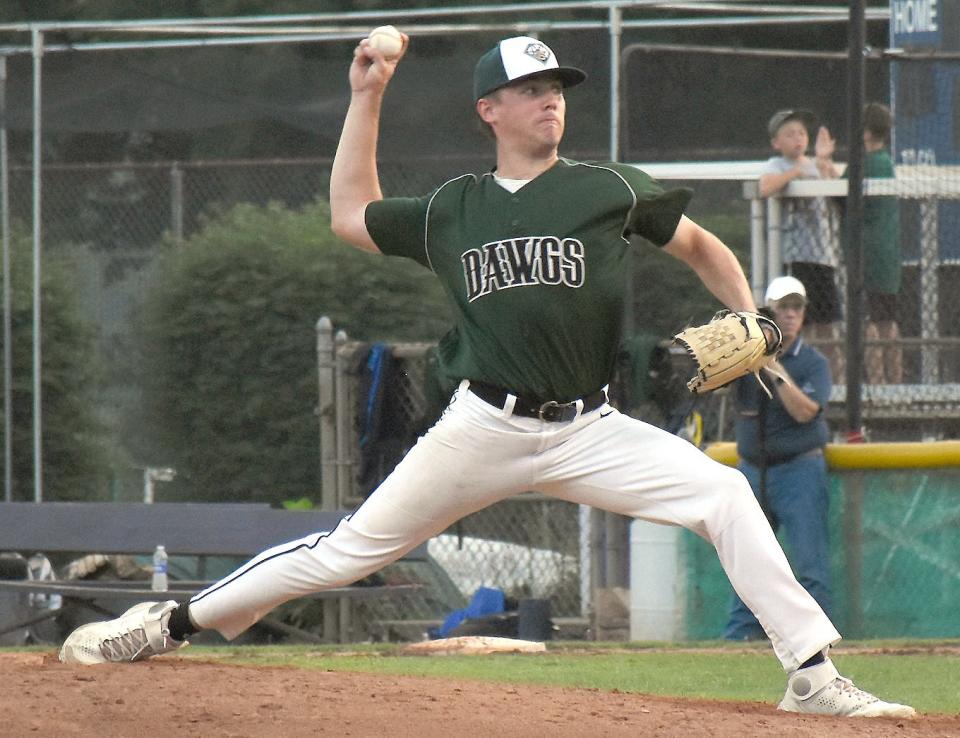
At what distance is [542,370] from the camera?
5121mm

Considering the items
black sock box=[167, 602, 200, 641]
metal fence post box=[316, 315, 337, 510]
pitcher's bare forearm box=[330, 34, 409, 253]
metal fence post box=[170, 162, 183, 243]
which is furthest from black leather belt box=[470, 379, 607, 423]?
metal fence post box=[170, 162, 183, 243]

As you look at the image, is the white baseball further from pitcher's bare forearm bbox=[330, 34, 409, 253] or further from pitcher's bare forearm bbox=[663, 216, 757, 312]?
pitcher's bare forearm bbox=[663, 216, 757, 312]

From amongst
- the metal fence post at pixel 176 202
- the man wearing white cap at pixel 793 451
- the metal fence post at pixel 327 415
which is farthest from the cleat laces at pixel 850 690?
the metal fence post at pixel 176 202

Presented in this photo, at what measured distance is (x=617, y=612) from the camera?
10109mm

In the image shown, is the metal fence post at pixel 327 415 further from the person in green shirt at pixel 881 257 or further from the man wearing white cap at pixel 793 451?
the person in green shirt at pixel 881 257

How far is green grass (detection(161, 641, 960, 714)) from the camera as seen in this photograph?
6.94 m

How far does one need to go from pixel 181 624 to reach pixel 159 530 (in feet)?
16.3

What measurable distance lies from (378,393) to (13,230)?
341 centimetres

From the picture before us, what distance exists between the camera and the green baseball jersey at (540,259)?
16.9ft

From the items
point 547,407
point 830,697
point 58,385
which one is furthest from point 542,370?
point 58,385

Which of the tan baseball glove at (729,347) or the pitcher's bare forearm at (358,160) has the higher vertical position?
the pitcher's bare forearm at (358,160)

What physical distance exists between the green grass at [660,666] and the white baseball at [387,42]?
99.9 inches

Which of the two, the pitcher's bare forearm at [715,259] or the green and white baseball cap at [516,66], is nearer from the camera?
the green and white baseball cap at [516,66]

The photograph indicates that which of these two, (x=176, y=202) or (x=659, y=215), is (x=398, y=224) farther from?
(x=176, y=202)
